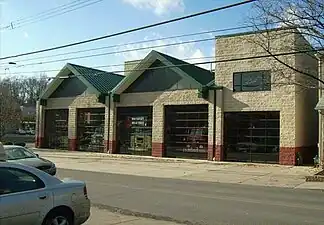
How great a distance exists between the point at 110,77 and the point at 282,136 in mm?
18867

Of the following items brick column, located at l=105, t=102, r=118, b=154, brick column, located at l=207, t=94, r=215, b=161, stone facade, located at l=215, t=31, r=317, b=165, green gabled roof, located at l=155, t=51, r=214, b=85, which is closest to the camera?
stone facade, located at l=215, t=31, r=317, b=165

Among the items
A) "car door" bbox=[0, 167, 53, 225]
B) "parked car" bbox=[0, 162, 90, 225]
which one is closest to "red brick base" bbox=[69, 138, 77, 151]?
"parked car" bbox=[0, 162, 90, 225]

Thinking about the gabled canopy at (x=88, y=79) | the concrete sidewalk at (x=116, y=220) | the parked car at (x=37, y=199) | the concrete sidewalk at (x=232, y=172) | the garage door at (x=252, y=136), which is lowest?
the concrete sidewalk at (x=116, y=220)

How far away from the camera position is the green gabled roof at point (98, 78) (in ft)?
125

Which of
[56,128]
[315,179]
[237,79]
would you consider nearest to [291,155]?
[237,79]

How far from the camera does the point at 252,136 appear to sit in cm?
2919

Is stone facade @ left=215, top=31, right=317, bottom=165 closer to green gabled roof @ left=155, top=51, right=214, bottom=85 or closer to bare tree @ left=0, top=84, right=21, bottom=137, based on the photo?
green gabled roof @ left=155, top=51, right=214, bottom=85

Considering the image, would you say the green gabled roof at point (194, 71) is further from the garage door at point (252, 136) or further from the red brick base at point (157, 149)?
the red brick base at point (157, 149)

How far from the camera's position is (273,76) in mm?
27516

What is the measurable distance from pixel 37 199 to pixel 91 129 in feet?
103

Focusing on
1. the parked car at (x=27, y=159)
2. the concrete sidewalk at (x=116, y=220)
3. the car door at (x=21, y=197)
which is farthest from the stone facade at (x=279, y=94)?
the car door at (x=21, y=197)

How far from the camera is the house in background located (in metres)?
27.5

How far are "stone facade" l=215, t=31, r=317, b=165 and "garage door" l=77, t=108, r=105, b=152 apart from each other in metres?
11.3

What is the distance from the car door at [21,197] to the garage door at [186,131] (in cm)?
2428
